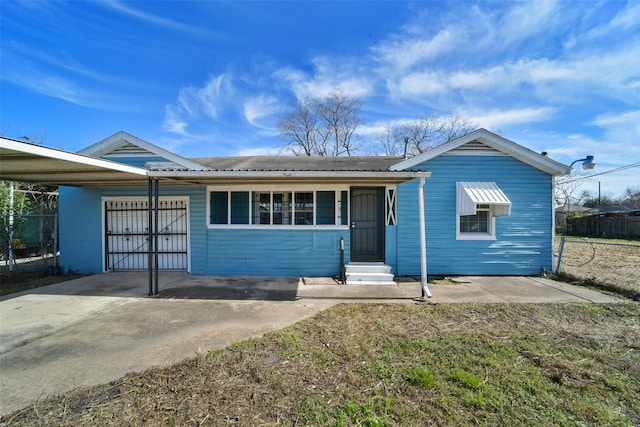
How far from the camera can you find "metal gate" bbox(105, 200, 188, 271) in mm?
7496

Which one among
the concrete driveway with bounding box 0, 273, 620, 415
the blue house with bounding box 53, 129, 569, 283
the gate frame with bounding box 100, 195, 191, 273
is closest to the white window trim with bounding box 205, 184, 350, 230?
the blue house with bounding box 53, 129, 569, 283

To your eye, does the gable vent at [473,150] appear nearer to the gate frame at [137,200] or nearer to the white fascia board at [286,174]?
the white fascia board at [286,174]

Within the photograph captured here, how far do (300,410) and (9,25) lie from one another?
10637 mm

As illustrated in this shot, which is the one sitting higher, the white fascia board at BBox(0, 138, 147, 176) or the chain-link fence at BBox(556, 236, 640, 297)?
the white fascia board at BBox(0, 138, 147, 176)

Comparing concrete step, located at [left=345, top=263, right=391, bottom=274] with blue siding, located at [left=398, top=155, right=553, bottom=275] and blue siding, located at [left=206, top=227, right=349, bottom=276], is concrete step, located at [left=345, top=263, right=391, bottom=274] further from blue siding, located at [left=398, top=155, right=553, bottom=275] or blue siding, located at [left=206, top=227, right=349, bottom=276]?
blue siding, located at [left=398, top=155, right=553, bottom=275]

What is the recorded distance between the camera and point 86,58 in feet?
27.7

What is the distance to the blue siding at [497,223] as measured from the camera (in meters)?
7.07

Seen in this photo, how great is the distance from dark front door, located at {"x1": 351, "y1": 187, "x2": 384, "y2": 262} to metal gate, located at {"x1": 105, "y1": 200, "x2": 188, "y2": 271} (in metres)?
4.68

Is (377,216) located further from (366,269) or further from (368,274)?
(368,274)

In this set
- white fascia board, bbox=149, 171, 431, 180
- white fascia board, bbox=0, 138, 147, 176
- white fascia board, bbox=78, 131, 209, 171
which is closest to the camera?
white fascia board, bbox=0, 138, 147, 176

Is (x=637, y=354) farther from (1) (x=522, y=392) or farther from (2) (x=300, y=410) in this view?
(2) (x=300, y=410)

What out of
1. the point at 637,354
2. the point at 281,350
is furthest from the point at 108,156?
the point at 637,354

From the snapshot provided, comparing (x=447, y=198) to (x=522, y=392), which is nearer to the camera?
(x=522, y=392)

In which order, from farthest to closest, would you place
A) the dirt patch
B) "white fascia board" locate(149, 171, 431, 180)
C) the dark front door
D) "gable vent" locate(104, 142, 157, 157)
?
"gable vent" locate(104, 142, 157, 157)
the dark front door
"white fascia board" locate(149, 171, 431, 180)
the dirt patch
